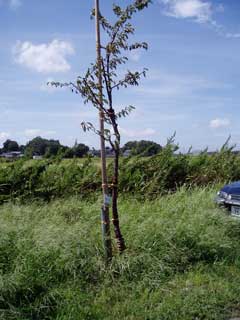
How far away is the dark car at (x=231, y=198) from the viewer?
661 centimetres

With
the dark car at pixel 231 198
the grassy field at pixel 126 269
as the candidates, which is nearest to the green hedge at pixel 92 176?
the dark car at pixel 231 198

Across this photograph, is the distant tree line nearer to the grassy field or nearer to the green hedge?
the green hedge

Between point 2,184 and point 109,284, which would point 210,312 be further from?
point 2,184

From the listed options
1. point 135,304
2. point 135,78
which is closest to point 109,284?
point 135,304

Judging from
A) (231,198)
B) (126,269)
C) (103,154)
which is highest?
(103,154)

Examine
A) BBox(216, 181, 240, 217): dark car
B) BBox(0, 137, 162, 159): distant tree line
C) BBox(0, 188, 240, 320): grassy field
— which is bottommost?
BBox(0, 188, 240, 320): grassy field

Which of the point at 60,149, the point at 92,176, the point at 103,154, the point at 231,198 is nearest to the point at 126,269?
the point at 103,154

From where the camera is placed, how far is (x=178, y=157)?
35.7 ft

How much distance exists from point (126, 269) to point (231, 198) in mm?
2624

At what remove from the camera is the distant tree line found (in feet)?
32.5

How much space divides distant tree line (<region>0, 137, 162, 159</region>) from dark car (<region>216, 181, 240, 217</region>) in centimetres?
311

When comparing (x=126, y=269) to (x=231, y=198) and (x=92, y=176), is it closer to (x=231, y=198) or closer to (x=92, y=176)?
(x=231, y=198)

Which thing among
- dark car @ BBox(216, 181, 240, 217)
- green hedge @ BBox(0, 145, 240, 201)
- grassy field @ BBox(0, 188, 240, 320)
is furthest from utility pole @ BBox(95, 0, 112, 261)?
green hedge @ BBox(0, 145, 240, 201)

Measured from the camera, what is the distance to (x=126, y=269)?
4.72 meters
